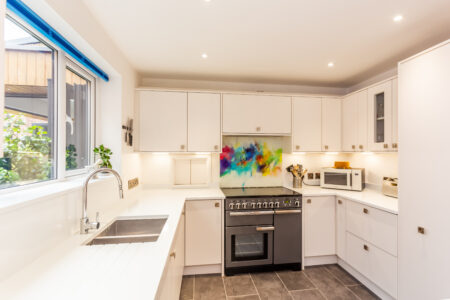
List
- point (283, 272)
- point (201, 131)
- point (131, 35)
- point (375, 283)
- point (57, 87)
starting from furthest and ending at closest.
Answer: point (201, 131), point (283, 272), point (375, 283), point (131, 35), point (57, 87)

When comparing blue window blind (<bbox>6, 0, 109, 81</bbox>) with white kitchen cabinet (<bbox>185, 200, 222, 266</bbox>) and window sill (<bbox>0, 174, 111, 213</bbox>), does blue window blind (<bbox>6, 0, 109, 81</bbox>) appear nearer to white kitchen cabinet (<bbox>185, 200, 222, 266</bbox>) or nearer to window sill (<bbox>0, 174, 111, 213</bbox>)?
window sill (<bbox>0, 174, 111, 213</bbox>)

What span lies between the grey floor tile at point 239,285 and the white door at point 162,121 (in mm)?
1625

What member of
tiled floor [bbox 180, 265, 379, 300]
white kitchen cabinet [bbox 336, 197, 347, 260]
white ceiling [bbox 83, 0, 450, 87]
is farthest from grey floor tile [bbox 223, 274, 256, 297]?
white ceiling [bbox 83, 0, 450, 87]

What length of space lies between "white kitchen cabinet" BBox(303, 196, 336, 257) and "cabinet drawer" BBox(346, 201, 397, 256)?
0.72 ft

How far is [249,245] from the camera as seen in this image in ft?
8.31

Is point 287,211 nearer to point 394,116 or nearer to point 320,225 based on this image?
point 320,225

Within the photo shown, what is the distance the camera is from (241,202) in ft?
8.13

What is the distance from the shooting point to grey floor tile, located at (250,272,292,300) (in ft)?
6.96

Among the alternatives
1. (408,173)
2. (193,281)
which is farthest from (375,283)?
(193,281)

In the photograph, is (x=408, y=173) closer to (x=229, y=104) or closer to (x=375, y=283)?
(x=375, y=283)

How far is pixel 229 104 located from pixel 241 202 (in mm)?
1263

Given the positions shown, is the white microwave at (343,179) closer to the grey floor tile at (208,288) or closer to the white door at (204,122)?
the white door at (204,122)

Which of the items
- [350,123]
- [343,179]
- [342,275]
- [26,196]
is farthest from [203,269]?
[350,123]

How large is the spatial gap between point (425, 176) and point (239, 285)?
1.98 m
